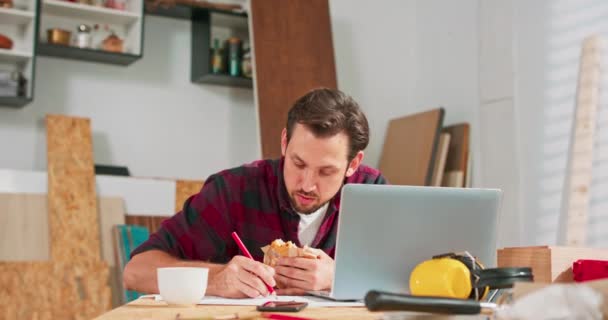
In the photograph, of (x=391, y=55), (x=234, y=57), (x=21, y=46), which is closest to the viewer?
(x=21, y=46)

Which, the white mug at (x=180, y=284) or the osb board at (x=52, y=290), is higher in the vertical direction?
the white mug at (x=180, y=284)

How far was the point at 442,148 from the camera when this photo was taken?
4.68 meters

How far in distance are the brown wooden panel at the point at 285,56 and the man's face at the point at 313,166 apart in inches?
87.8

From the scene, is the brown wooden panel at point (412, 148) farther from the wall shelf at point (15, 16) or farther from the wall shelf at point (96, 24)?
the wall shelf at point (15, 16)

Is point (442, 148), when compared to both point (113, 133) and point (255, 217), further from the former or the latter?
point (255, 217)

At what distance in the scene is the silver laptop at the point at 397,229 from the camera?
1538 mm

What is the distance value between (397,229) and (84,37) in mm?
3368

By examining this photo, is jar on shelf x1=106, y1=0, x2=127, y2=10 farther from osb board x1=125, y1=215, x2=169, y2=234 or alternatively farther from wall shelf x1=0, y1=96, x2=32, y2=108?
osb board x1=125, y1=215, x2=169, y2=234

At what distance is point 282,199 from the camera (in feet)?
7.86

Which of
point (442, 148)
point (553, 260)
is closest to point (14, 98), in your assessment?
point (442, 148)

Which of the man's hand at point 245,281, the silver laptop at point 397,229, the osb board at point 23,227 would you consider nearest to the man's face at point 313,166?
the man's hand at point 245,281

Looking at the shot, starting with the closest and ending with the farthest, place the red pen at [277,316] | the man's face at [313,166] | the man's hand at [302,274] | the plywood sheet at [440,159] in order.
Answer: the red pen at [277,316]
the man's hand at [302,274]
the man's face at [313,166]
the plywood sheet at [440,159]

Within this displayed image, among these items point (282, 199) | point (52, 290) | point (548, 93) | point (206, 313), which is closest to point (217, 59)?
point (52, 290)

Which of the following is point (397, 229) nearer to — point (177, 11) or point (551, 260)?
point (551, 260)
